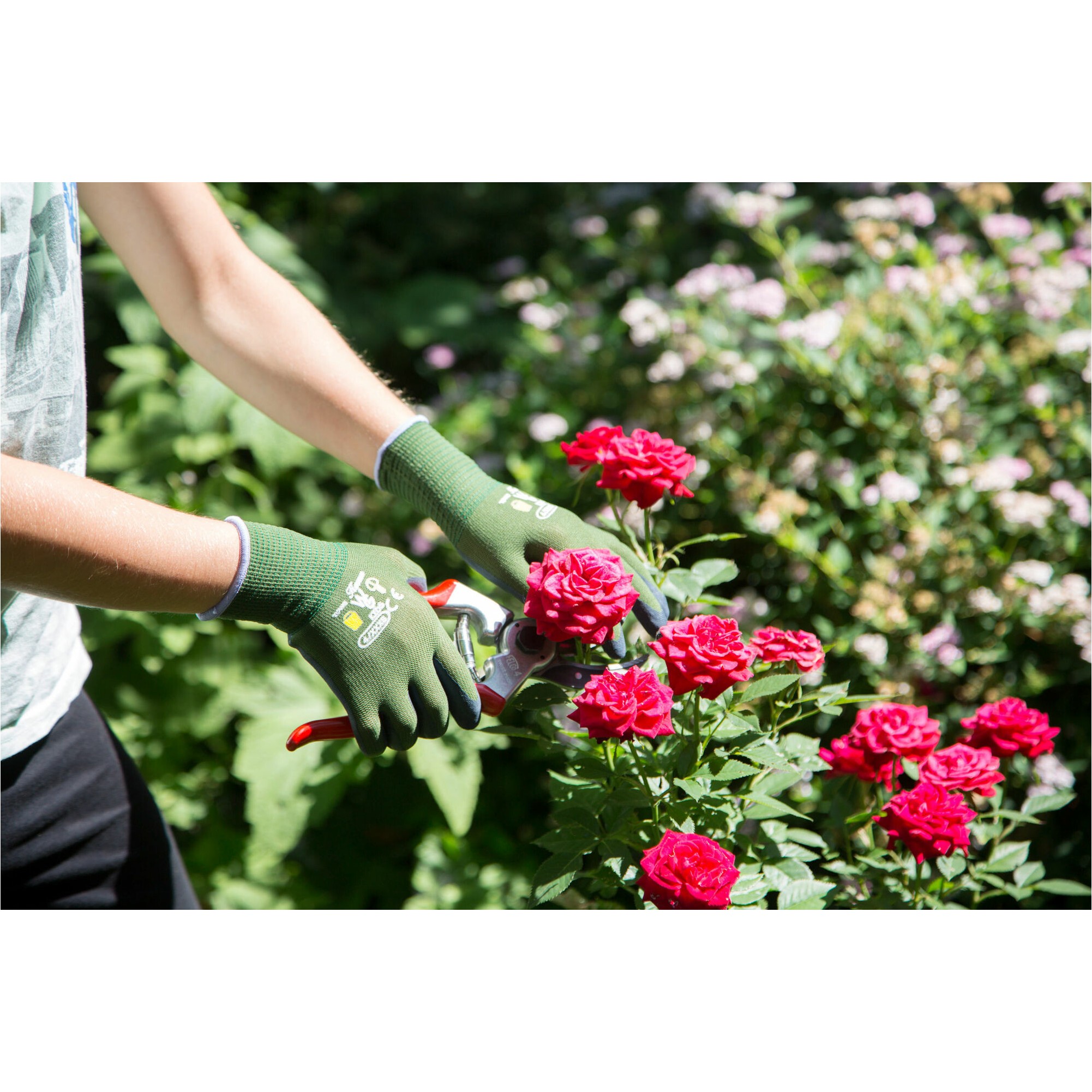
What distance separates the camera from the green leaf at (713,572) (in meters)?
1.31

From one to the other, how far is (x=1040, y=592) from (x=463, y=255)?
262 cm

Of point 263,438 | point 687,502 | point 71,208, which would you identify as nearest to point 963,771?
point 687,502

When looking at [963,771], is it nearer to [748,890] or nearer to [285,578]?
[748,890]

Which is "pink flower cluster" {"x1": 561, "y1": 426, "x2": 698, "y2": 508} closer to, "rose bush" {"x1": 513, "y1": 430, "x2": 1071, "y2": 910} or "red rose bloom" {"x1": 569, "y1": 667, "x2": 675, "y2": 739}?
"rose bush" {"x1": 513, "y1": 430, "x2": 1071, "y2": 910}

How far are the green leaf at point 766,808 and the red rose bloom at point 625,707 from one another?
0.19 m

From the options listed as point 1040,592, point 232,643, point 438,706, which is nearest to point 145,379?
point 232,643

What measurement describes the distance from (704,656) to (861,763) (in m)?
0.33

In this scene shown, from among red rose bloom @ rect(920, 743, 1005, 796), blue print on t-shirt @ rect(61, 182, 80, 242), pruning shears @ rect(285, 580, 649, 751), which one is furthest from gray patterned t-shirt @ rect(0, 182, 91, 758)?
red rose bloom @ rect(920, 743, 1005, 796)

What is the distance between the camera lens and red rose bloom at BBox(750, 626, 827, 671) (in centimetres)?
112

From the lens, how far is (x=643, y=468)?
1221 millimetres

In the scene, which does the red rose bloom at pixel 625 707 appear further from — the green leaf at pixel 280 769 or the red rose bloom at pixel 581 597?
the green leaf at pixel 280 769

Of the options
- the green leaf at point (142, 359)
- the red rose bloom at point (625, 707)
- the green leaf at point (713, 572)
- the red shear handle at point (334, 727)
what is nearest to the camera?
the red rose bloom at point (625, 707)

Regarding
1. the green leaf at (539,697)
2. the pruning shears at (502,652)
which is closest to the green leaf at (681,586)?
the pruning shears at (502,652)

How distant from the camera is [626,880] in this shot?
1.15 metres
